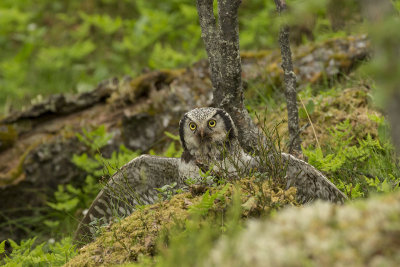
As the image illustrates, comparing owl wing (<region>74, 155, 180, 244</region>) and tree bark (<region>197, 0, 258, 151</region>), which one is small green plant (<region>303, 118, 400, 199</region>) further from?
owl wing (<region>74, 155, 180, 244</region>)

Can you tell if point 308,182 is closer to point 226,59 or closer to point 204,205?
point 204,205

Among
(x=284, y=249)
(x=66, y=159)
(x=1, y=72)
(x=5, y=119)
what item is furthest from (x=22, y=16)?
(x=284, y=249)

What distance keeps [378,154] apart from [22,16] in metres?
10.0

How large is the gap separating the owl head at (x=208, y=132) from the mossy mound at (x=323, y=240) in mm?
2343

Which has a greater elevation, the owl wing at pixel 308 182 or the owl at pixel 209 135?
the owl at pixel 209 135

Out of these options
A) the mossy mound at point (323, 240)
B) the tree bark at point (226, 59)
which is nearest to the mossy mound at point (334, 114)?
the tree bark at point (226, 59)

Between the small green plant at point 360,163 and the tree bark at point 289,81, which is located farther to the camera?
the tree bark at point 289,81

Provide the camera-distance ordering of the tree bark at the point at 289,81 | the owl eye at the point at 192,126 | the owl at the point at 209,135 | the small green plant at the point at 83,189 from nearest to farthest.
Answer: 1. the tree bark at the point at 289,81
2. the owl at the point at 209,135
3. the owl eye at the point at 192,126
4. the small green plant at the point at 83,189

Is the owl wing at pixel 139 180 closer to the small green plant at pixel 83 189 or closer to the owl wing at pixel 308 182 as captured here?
the owl wing at pixel 308 182

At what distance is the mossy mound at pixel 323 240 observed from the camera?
153 centimetres

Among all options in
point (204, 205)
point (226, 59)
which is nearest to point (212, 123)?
point (226, 59)

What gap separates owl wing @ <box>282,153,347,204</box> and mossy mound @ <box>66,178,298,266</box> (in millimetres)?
435

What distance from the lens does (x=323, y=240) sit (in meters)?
1.60

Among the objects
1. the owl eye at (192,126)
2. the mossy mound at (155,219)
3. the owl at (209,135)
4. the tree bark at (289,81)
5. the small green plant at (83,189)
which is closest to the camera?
the mossy mound at (155,219)
